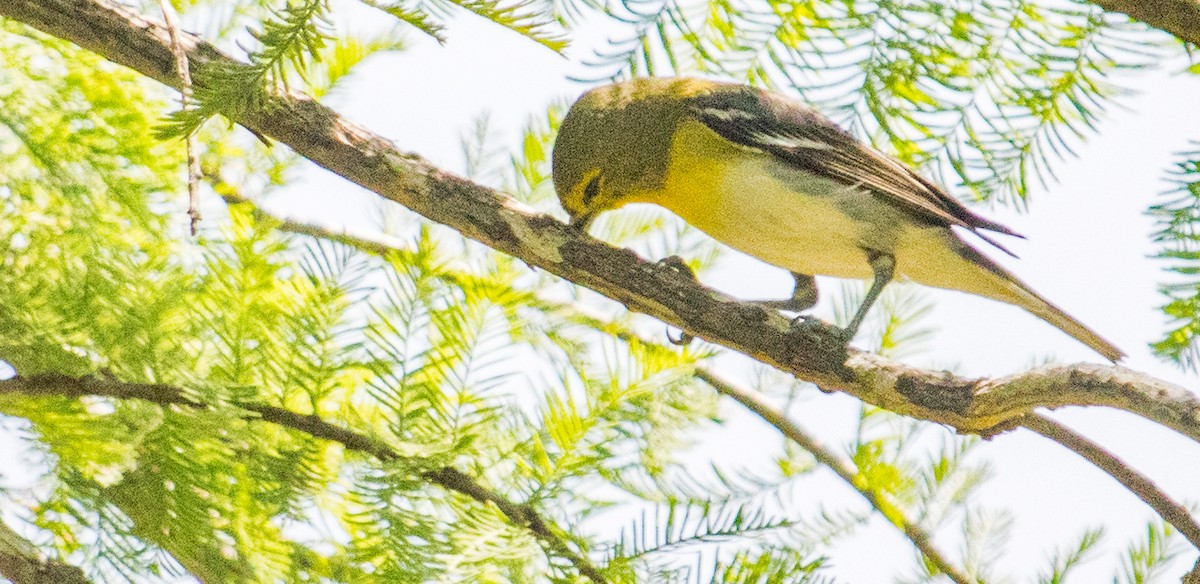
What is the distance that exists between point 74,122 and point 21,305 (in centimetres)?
59

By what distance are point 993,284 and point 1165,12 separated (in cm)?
150

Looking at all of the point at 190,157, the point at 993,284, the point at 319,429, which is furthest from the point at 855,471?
the point at 190,157

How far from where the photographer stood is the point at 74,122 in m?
2.01

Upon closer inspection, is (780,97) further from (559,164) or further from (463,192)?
(463,192)

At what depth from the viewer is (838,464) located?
2332mm

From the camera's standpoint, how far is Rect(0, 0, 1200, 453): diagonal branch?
68.6 inches

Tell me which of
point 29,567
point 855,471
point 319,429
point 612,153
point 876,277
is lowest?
point 29,567

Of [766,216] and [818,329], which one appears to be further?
[766,216]

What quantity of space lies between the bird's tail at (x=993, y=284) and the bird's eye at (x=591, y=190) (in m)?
0.93

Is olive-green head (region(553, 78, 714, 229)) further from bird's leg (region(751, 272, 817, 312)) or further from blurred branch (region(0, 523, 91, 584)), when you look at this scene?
blurred branch (region(0, 523, 91, 584))

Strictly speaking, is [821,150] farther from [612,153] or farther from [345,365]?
[345,365]

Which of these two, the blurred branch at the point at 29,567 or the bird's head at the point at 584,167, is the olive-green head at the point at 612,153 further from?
the blurred branch at the point at 29,567

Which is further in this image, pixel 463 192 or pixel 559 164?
pixel 559 164

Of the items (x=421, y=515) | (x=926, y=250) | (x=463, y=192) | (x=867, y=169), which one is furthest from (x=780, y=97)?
(x=421, y=515)
